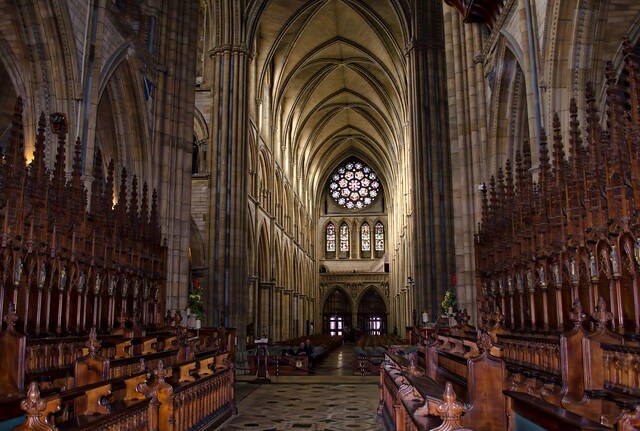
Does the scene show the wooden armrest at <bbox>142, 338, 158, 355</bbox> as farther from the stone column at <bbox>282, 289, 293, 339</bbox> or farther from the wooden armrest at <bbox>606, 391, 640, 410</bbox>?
the stone column at <bbox>282, 289, 293, 339</bbox>

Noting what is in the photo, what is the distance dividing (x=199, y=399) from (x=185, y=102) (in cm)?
1025

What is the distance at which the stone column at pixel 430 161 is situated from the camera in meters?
21.8

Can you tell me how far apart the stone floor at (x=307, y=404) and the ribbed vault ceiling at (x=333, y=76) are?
16.2 m

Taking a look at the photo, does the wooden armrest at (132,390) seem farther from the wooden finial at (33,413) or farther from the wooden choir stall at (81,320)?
the wooden finial at (33,413)

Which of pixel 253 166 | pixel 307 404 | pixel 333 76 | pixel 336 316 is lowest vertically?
pixel 307 404

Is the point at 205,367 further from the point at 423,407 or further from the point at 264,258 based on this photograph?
the point at 264,258

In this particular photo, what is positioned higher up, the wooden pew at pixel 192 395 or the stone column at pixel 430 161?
the stone column at pixel 430 161

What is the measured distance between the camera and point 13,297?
7969 millimetres

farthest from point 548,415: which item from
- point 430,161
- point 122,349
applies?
point 430,161

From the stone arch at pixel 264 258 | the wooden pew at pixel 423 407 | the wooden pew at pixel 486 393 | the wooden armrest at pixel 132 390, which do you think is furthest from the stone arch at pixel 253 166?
the wooden pew at pixel 486 393

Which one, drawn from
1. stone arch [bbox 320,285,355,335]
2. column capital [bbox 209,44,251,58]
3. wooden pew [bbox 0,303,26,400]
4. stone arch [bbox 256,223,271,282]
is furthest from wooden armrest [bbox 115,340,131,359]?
stone arch [bbox 320,285,355,335]

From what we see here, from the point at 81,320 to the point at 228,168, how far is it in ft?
43.3

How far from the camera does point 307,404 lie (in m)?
10.4

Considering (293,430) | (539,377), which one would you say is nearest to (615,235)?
(539,377)
